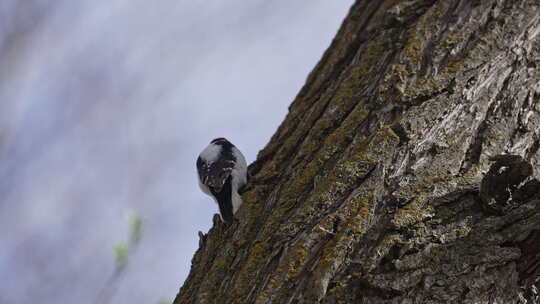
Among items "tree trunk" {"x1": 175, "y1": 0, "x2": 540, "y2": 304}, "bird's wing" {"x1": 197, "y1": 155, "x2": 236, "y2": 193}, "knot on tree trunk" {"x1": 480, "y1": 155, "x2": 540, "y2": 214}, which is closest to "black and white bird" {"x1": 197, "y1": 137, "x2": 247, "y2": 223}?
"bird's wing" {"x1": 197, "y1": 155, "x2": 236, "y2": 193}

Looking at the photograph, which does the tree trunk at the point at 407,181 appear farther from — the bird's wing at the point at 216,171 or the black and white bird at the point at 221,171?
the bird's wing at the point at 216,171

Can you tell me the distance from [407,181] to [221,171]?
2566mm

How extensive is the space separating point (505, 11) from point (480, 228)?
2.94 ft

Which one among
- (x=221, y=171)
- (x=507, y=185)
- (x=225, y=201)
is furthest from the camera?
(x=221, y=171)

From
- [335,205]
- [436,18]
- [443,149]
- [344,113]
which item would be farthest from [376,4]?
[335,205]

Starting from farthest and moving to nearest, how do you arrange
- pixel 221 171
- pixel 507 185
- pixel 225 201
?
pixel 221 171 → pixel 225 201 → pixel 507 185

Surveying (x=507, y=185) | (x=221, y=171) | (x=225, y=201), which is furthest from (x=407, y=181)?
(x=221, y=171)

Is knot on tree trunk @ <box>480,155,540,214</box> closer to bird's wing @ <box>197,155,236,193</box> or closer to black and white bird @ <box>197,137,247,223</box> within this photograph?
black and white bird @ <box>197,137,247,223</box>

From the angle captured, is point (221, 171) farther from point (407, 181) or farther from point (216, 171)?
point (407, 181)

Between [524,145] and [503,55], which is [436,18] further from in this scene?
[524,145]

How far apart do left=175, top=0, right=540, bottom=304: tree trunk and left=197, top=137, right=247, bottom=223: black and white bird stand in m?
1.38

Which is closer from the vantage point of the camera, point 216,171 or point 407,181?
point 407,181

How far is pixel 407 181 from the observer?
2162 millimetres

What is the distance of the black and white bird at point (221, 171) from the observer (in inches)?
166
